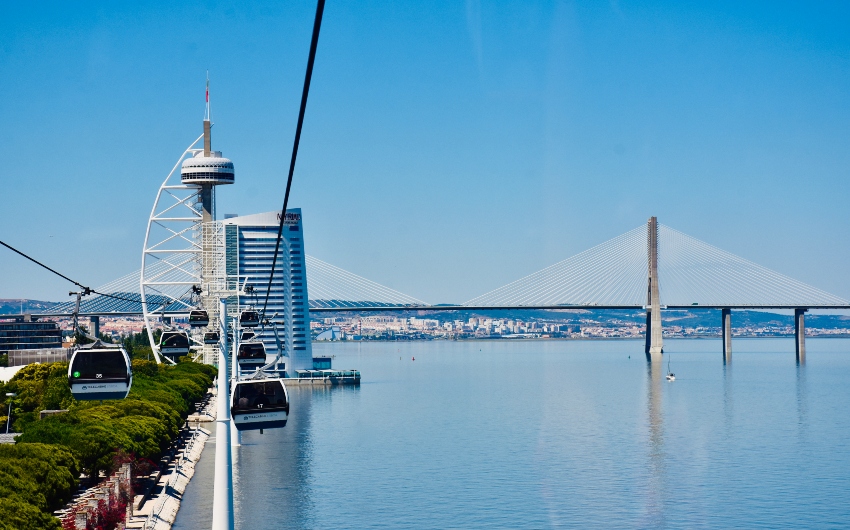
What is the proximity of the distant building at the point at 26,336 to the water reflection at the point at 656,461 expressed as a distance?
6699cm

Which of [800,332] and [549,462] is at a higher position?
[800,332]

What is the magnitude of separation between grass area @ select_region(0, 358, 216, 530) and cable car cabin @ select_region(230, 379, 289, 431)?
19.0 feet

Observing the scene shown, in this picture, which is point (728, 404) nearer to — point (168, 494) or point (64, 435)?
point (168, 494)

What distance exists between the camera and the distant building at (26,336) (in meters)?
121

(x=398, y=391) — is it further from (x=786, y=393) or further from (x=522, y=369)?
(x=522, y=369)

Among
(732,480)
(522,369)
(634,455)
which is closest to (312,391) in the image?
(522,369)

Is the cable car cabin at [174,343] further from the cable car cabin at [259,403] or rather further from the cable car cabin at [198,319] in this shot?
the cable car cabin at [259,403]

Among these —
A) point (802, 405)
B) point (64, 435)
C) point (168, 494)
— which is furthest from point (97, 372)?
point (802, 405)

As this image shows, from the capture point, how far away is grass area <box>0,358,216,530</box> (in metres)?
28.9

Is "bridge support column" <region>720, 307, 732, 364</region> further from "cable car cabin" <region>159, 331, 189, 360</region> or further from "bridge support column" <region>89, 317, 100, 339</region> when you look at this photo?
"cable car cabin" <region>159, 331, 189, 360</region>

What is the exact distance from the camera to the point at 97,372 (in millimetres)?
22812

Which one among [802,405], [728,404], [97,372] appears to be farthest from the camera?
[728,404]

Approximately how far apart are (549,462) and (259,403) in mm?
31702

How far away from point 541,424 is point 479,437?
732 cm
